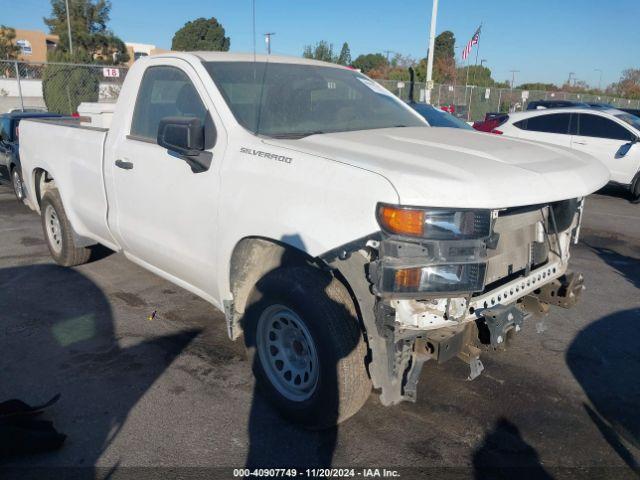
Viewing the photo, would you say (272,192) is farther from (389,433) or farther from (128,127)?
(128,127)

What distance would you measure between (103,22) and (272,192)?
50280 mm

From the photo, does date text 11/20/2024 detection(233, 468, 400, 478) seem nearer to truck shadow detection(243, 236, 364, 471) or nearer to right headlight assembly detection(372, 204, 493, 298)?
truck shadow detection(243, 236, 364, 471)

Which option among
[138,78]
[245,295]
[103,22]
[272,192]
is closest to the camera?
[272,192]

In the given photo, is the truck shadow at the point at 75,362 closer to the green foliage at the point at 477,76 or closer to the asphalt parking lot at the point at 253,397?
the asphalt parking lot at the point at 253,397

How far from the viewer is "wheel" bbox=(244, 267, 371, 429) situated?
113 inches

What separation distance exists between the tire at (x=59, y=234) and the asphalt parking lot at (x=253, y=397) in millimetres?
570

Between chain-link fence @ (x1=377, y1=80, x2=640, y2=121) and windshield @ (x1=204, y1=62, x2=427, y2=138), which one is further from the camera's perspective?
chain-link fence @ (x1=377, y1=80, x2=640, y2=121)

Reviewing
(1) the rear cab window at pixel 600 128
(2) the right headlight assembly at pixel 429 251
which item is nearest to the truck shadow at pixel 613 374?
(2) the right headlight assembly at pixel 429 251

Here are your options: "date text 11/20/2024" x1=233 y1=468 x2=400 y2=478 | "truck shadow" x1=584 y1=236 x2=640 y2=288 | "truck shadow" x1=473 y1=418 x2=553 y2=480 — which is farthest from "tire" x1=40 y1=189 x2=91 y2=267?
"truck shadow" x1=584 y1=236 x2=640 y2=288

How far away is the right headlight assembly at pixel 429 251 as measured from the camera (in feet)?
8.23

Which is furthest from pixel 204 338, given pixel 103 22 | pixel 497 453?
pixel 103 22

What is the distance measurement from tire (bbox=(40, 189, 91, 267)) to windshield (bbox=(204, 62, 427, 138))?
278 centimetres

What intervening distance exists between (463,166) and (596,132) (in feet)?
33.6

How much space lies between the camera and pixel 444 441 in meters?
3.17
